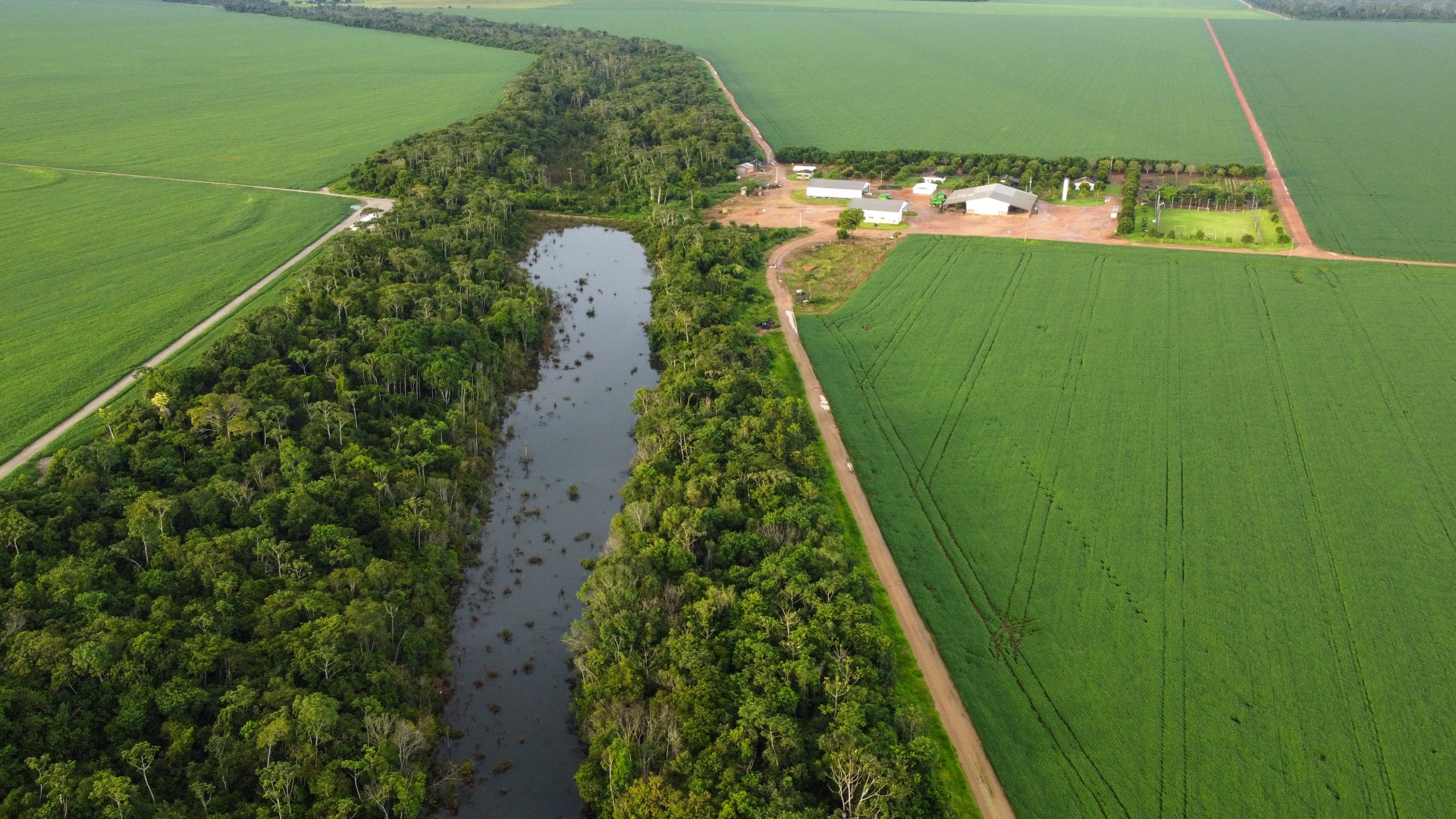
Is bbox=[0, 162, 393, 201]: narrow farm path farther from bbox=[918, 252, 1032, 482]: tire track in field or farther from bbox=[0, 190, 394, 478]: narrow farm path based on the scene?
bbox=[918, 252, 1032, 482]: tire track in field

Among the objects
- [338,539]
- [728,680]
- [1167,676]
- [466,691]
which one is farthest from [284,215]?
[1167,676]

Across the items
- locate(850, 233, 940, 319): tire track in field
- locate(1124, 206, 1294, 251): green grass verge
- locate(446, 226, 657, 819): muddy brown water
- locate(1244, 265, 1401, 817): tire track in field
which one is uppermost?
locate(1124, 206, 1294, 251): green grass verge

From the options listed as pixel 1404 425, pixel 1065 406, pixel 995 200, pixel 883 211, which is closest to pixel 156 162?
pixel 883 211

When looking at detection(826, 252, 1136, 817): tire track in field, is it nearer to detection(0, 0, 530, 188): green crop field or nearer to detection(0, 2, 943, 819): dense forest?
detection(0, 2, 943, 819): dense forest

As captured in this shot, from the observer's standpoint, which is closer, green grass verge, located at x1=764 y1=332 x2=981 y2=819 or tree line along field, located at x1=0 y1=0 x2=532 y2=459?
green grass verge, located at x1=764 y1=332 x2=981 y2=819

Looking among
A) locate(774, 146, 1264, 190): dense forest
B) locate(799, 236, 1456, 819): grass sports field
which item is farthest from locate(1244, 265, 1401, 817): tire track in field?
locate(774, 146, 1264, 190): dense forest

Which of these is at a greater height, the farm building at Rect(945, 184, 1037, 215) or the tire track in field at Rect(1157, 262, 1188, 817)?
the farm building at Rect(945, 184, 1037, 215)

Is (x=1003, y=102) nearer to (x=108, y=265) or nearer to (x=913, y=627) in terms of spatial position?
(x=913, y=627)

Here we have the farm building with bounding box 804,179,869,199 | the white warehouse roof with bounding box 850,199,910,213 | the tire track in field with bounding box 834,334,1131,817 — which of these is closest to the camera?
the tire track in field with bounding box 834,334,1131,817

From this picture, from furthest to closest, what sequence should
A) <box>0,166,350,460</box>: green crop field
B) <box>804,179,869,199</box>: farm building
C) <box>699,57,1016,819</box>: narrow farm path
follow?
<box>804,179,869,199</box>: farm building < <box>0,166,350,460</box>: green crop field < <box>699,57,1016,819</box>: narrow farm path
